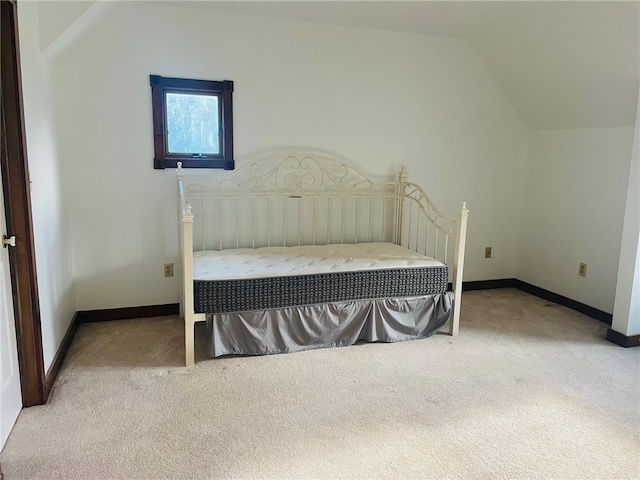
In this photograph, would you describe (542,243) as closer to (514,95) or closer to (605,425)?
(514,95)

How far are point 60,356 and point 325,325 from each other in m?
1.53

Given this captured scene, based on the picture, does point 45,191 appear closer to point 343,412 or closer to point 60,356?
point 60,356

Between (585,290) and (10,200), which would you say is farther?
(585,290)

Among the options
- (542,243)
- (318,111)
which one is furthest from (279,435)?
(542,243)

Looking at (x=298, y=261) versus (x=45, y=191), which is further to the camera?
(x=298, y=261)

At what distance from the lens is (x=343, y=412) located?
2.12 meters

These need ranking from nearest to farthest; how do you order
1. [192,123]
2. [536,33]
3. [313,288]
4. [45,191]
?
[45,191] → [313,288] → [536,33] → [192,123]

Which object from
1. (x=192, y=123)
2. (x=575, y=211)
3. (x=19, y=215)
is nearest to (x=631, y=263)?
(x=575, y=211)

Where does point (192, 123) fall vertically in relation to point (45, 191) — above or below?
above

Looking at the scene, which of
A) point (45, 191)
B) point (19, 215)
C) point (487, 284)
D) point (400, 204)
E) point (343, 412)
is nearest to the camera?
point (19, 215)

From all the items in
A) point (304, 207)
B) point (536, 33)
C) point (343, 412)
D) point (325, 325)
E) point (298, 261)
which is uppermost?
point (536, 33)

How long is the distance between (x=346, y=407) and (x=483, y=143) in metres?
2.77

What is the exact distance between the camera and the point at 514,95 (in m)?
3.81

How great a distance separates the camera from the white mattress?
2695mm
